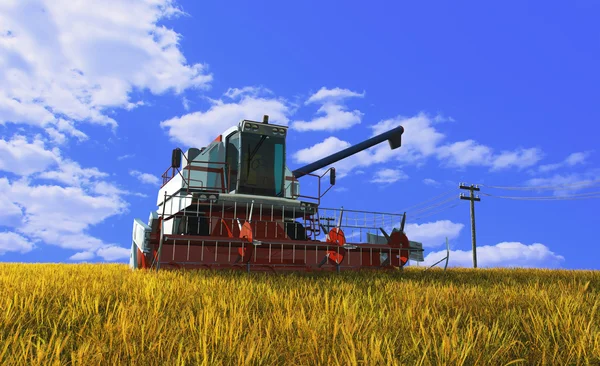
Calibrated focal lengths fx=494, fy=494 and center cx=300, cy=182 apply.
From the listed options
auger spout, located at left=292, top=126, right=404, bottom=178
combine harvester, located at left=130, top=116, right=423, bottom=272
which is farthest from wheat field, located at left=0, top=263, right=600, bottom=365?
auger spout, located at left=292, top=126, right=404, bottom=178

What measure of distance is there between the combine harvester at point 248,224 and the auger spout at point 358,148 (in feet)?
9.68

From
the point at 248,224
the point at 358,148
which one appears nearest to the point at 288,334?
the point at 248,224

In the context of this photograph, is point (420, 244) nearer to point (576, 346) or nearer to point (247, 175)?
point (247, 175)

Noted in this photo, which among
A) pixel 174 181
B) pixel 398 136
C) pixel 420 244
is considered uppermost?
pixel 398 136

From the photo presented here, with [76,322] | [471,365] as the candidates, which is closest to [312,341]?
[471,365]

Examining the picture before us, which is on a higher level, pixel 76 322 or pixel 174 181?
pixel 174 181

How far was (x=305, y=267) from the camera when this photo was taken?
9633mm

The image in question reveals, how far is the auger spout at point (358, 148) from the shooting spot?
1686 cm

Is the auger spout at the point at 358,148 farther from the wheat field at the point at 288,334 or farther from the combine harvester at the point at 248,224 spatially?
the wheat field at the point at 288,334

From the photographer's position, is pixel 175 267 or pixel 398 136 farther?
pixel 398 136

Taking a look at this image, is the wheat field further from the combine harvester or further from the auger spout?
the auger spout

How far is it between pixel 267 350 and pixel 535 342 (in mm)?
1733

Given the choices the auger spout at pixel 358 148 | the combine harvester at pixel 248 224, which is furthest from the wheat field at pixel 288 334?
the auger spout at pixel 358 148

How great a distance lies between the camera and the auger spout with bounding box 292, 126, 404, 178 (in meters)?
16.9
